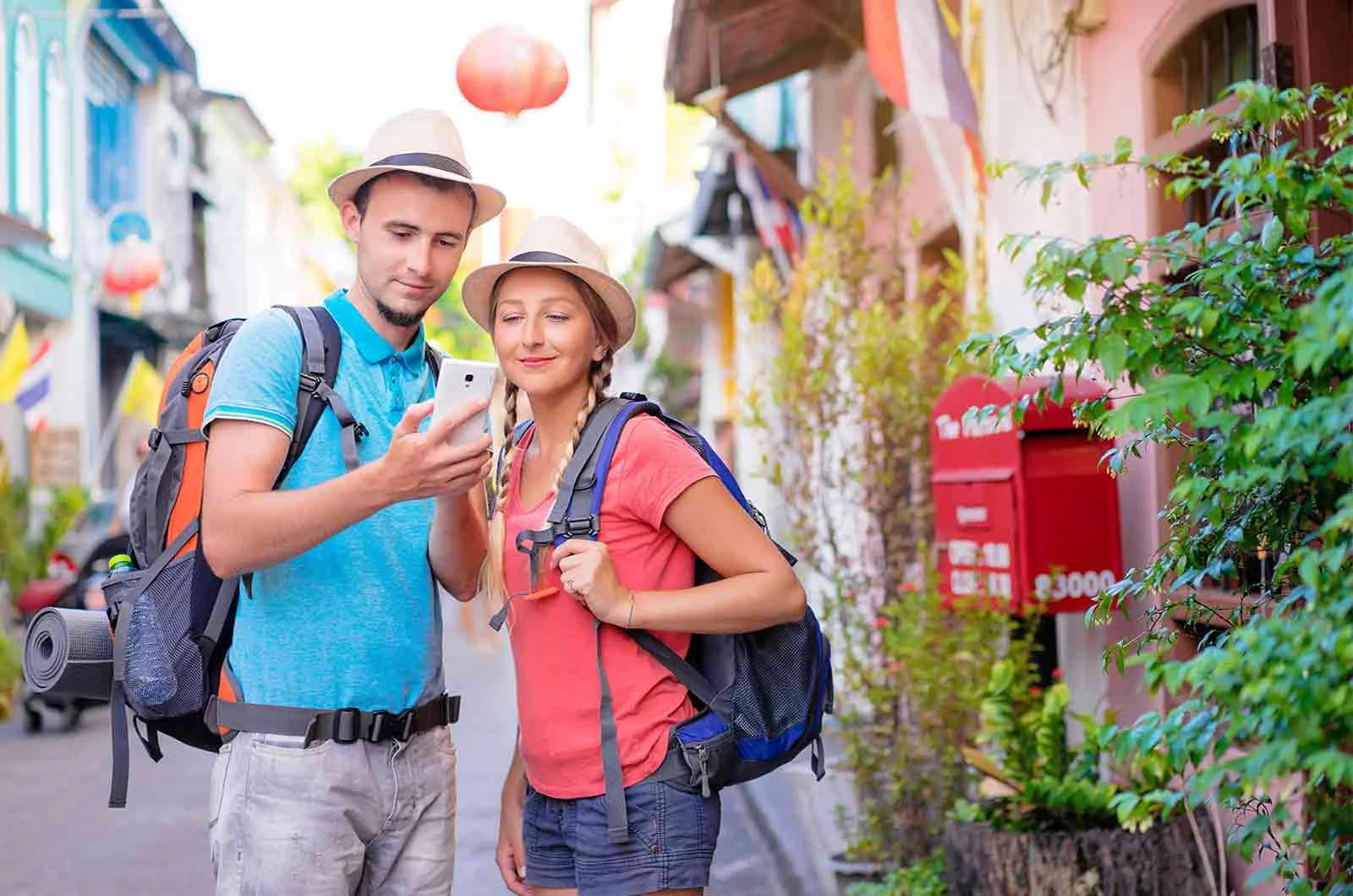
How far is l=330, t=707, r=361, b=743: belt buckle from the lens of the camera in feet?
9.18

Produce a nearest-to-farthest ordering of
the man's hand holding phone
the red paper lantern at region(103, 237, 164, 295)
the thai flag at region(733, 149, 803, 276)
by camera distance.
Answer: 1. the man's hand holding phone
2. the thai flag at region(733, 149, 803, 276)
3. the red paper lantern at region(103, 237, 164, 295)

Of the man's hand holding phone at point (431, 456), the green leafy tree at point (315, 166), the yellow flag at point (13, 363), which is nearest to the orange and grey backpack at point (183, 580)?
the man's hand holding phone at point (431, 456)

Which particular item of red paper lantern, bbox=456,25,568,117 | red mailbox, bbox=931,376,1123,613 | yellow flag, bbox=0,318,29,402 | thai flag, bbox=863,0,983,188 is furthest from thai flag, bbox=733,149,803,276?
red mailbox, bbox=931,376,1123,613

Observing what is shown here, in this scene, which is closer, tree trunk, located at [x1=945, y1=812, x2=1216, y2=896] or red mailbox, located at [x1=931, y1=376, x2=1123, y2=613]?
tree trunk, located at [x1=945, y1=812, x2=1216, y2=896]

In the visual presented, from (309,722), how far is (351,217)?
998 mm

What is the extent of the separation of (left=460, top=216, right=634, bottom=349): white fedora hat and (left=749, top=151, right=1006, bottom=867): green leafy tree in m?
2.80

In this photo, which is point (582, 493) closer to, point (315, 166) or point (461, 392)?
point (461, 392)

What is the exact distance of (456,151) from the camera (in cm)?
309

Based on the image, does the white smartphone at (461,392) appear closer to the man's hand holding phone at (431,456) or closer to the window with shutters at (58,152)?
the man's hand holding phone at (431,456)

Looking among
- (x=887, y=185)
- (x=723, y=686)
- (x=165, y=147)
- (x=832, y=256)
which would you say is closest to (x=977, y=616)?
(x=832, y=256)

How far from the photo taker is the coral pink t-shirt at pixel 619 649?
2.84 m

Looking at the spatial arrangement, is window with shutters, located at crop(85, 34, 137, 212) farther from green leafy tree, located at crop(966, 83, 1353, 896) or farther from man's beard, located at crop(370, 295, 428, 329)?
green leafy tree, located at crop(966, 83, 1353, 896)

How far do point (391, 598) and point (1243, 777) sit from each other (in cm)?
158

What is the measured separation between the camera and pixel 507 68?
29.5 ft
